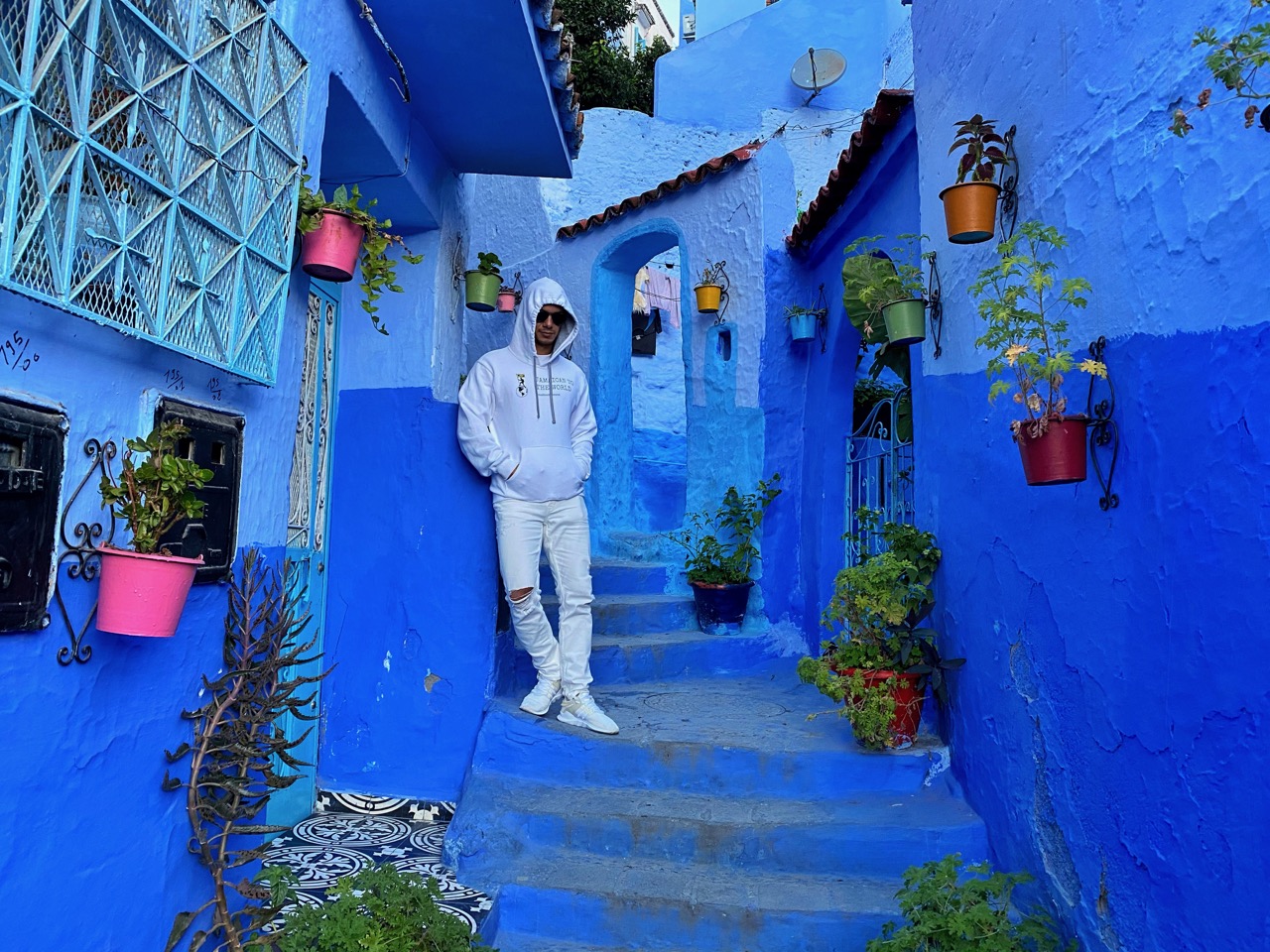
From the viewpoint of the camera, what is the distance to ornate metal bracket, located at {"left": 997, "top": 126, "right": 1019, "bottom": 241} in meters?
3.15

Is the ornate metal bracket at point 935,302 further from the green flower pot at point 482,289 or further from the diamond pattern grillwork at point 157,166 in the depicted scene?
the diamond pattern grillwork at point 157,166

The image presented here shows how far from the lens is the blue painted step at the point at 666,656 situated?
200 inches

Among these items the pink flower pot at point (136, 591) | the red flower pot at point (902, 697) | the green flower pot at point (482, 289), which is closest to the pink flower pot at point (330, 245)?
the pink flower pot at point (136, 591)

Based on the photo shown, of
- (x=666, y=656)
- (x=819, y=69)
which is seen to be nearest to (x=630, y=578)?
(x=666, y=656)

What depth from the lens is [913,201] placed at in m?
4.61

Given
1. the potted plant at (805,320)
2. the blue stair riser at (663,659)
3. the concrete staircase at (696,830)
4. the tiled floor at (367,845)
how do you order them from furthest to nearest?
1. the potted plant at (805,320)
2. the blue stair riser at (663,659)
3. the tiled floor at (367,845)
4. the concrete staircase at (696,830)

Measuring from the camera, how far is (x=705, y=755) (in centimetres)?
385

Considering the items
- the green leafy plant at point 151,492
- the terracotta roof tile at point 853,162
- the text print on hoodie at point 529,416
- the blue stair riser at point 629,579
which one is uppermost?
the terracotta roof tile at point 853,162

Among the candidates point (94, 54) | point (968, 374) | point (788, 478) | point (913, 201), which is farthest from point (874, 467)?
point (94, 54)

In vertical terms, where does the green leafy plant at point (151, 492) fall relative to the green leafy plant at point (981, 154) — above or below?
below

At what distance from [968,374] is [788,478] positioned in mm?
2681

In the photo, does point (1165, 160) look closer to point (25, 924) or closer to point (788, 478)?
point (25, 924)

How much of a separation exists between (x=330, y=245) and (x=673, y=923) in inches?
101

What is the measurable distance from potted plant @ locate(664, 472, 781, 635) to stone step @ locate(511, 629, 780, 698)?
0.47 feet
